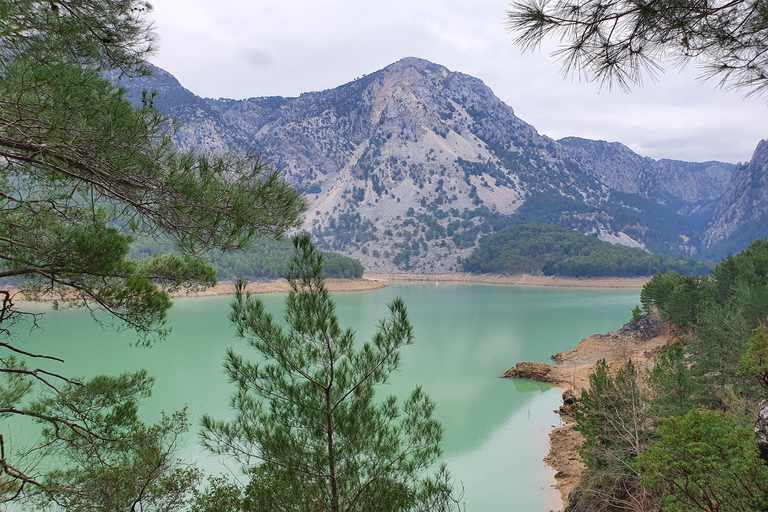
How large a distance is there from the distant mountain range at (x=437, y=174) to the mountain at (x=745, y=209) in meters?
0.25

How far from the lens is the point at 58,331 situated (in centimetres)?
2036

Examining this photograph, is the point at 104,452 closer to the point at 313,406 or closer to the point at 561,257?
the point at 313,406

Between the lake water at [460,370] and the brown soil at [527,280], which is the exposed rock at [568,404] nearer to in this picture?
the lake water at [460,370]

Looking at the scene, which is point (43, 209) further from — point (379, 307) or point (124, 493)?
point (379, 307)

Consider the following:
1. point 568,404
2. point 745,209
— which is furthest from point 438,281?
point 745,209

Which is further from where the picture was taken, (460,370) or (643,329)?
(643,329)

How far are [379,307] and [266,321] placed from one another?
1121 inches

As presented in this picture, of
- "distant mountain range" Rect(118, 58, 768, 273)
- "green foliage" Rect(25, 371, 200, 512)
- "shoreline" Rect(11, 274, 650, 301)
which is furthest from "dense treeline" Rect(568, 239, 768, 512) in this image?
"distant mountain range" Rect(118, 58, 768, 273)

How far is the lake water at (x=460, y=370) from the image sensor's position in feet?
28.2

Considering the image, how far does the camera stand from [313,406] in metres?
3.90

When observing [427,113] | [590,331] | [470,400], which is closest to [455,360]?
[470,400]

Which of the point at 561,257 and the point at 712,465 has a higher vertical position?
the point at 561,257

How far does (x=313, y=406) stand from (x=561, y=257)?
196 ft

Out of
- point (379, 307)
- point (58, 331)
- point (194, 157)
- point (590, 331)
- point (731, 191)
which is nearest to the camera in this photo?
point (194, 157)
